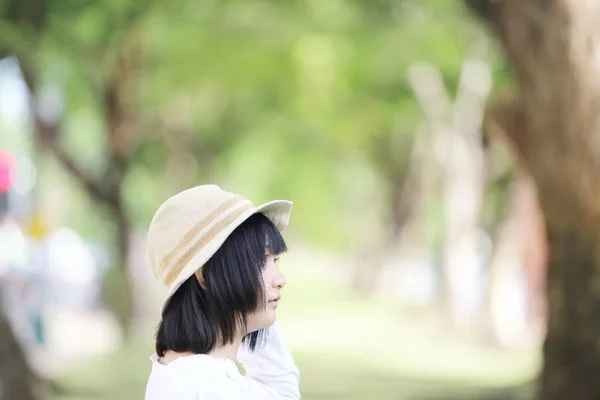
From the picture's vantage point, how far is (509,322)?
62.8 feet

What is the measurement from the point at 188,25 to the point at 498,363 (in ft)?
22.7

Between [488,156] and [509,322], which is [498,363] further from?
[488,156]

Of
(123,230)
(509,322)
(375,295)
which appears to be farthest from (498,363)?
(375,295)

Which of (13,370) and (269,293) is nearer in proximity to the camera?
(269,293)

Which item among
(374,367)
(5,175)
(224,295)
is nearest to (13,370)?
(374,367)

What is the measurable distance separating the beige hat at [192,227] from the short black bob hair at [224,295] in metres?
0.05

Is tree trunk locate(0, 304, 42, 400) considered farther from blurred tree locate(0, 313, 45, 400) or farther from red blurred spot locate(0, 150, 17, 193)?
red blurred spot locate(0, 150, 17, 193)

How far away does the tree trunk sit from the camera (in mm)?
9602

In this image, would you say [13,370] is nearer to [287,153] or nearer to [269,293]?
[269,293]

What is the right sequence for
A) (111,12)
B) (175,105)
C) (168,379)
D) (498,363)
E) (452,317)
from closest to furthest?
(168,379)
(111,12)
(498,363)
(452,317)
(175,105)

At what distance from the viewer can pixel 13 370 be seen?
9648mm

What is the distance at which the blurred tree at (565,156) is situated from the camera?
756 centimetres

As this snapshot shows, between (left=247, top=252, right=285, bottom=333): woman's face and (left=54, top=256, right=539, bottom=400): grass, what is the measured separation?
9582 mm

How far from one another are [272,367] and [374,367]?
43.1 feet
